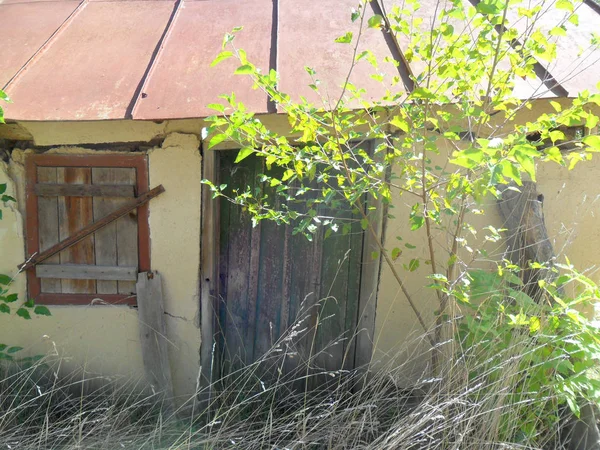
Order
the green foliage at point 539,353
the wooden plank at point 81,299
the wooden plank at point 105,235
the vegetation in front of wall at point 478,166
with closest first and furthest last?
the vegetation in front of wall at point 478,166 → the green foliage at point 539,353 → the wooden plank at point 105,235 → the wooden plank at point 81,299

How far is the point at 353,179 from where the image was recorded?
8.85 ft

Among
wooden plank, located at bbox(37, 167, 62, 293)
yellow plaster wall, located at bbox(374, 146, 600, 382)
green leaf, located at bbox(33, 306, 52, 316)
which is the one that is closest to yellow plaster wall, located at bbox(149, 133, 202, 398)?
wooden plank, located at bbox(37, 167, 62, 293)

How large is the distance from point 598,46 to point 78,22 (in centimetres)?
322

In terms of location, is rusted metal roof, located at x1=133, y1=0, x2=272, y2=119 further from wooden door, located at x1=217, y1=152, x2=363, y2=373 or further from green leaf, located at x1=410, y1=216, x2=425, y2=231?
green leaf, located at x1=410, y1=216, x2=425, y2=231

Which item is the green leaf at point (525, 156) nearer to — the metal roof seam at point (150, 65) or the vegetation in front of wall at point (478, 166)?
the vegetation in front of wall at point (478, 166)

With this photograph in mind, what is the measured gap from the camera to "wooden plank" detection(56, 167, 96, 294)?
3707mm

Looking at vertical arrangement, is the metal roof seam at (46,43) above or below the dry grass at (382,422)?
above

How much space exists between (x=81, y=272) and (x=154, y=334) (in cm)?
64

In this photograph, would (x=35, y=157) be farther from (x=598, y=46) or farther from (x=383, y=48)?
(x=598, y=46)

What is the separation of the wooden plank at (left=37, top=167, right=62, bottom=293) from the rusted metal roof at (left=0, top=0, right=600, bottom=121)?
62 centimetres

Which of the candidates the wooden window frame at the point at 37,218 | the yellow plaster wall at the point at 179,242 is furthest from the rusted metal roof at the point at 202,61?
the wooden window frame at the point at 37,218

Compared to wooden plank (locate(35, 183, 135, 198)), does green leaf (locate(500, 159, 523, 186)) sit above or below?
above

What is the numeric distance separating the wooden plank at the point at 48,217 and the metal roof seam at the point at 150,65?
94cm

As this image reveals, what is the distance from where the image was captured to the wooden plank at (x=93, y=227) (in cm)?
367
